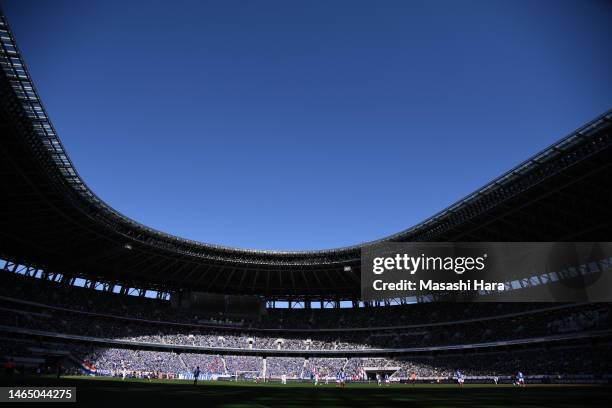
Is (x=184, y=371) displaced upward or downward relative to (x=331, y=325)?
downward

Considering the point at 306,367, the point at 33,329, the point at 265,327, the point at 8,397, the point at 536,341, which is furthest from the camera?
the point at 265,327

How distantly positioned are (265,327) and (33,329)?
34500 mm

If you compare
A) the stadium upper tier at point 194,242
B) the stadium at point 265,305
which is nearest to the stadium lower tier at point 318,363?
the stadium at point 265,305

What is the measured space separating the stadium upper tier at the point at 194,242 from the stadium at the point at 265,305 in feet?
0.59

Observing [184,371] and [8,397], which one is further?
[184,371]

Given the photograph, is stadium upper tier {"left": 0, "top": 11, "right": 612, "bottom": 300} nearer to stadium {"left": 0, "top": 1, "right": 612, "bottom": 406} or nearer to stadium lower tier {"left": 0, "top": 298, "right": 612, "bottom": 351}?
stadium {"left": 0, "top": 1, "right": 612, "bottom": 406}

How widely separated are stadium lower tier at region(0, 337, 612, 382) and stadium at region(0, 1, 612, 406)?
0.88ft

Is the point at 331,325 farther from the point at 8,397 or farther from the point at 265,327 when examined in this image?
the point at 8,397

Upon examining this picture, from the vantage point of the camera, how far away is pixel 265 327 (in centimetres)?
7306

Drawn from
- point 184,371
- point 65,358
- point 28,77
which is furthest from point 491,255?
point 65,358

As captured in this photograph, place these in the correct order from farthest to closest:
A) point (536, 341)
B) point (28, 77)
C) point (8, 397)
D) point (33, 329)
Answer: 1. point (33, 329)
2. point (536, 341)
3. point (28, 77)
4. point (8, 397)

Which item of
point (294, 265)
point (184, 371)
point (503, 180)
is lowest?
point (184, 371)

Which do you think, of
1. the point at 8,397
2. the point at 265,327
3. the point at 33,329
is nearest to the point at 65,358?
the point at 33,329

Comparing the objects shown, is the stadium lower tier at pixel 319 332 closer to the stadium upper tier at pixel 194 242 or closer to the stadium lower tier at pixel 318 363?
the stadium lower tier at pixel 318 363
